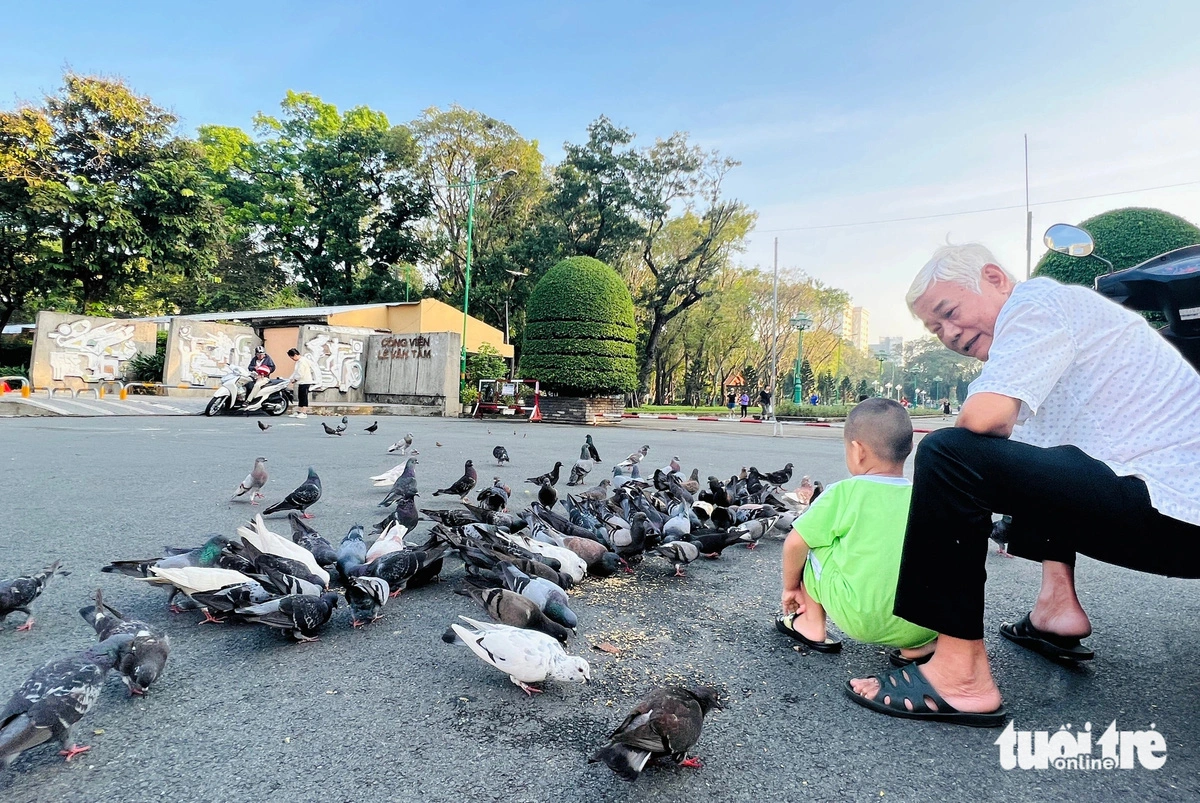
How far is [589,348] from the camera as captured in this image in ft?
58.5

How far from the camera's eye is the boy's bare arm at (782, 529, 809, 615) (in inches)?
87.1

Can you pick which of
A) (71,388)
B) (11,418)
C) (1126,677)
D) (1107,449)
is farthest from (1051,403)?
(71,388)

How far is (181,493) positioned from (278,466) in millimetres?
2062

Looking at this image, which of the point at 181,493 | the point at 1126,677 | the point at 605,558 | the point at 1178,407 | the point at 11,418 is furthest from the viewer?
the point at 11,418

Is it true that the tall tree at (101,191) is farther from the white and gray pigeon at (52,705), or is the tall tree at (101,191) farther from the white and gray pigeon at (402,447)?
the white and gray pigeon at (52,705)

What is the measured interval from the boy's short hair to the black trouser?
1.01 feet

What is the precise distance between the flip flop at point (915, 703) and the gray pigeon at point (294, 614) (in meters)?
1.91

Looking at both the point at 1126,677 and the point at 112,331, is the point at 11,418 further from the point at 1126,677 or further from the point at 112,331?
the point at 1126,677

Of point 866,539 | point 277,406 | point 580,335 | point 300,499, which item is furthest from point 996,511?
point 277,406

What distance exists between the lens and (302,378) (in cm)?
1967

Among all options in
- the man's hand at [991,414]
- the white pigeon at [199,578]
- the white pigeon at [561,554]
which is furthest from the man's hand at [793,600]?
the white pigeon at [199,578]

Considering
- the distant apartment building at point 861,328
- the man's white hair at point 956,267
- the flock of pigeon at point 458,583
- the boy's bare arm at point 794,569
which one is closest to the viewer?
the flock of pigeon at point 458,583

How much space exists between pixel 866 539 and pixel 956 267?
911 mm

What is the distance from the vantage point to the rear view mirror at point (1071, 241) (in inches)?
99.3
